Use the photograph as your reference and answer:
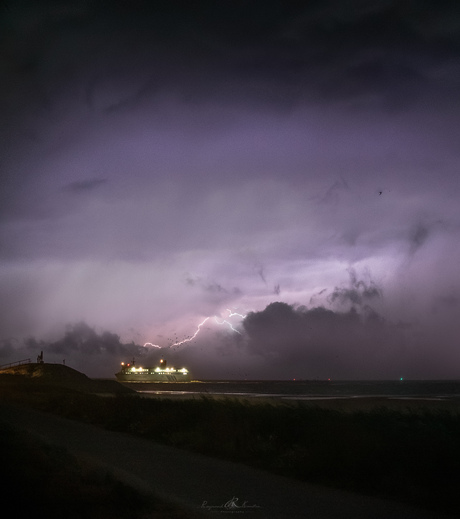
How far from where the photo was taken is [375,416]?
60.3ft

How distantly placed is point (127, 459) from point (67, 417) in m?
15.9

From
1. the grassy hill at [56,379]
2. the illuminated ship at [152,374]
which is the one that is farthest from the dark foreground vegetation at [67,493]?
the illuminated ship at [152,374]

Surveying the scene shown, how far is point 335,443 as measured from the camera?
1408 centimetres

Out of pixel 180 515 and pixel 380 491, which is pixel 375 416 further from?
pixel 180 515

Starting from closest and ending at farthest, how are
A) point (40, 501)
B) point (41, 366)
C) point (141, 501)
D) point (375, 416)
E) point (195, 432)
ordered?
point (40, 501) < point (141, 501) < point (375, 416) < point (195, 432) < point (41, 366)

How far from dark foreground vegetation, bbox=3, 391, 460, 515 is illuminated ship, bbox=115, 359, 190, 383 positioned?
5637 inches

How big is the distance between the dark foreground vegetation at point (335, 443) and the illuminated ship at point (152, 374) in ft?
470

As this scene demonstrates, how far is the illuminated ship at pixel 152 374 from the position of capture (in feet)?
539

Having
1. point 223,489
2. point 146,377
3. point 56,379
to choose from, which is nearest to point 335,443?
point 223,489

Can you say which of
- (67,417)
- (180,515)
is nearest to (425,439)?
(180,515)

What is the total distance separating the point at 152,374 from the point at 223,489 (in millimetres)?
159275

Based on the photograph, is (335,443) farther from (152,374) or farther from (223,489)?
(152,374)

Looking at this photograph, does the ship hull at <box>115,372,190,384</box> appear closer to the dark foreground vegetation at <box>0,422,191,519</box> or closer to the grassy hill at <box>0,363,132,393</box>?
the grassy hill at <box>0,363,132,393</box>

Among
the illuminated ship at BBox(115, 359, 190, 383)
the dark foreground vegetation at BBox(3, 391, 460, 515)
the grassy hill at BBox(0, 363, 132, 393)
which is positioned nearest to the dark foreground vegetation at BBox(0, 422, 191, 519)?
the dark foreground vegetation at BBox(3, 391, 460, 515)
